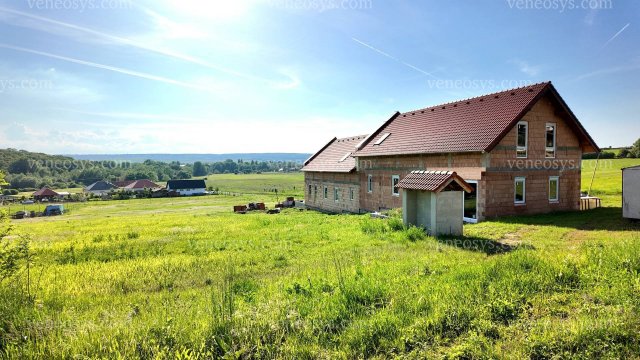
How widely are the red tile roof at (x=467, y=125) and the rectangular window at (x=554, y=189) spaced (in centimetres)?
322

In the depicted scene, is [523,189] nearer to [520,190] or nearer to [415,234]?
[520,190]

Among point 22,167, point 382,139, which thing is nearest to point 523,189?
point 382,139

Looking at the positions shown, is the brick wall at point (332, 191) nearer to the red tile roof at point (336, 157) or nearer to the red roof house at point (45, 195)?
the red tile roof at point (336, 157)

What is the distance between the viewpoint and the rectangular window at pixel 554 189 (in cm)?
2042

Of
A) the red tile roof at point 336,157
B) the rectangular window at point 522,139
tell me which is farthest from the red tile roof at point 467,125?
the red tile roof at point 336,157

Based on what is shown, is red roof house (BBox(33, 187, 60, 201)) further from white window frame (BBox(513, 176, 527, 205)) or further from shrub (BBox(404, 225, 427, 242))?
white window frame (BBox(513, 176, 527, 205))

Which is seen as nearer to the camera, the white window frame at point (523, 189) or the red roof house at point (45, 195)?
the white window frame at point (523, 189)

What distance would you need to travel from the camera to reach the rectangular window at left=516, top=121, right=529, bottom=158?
1908 centimetres

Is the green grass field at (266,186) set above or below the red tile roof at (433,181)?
below

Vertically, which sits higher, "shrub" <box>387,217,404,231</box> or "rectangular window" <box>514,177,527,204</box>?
"rectangular window" <box>514,177,527,204</box>

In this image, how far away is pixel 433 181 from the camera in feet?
43.3

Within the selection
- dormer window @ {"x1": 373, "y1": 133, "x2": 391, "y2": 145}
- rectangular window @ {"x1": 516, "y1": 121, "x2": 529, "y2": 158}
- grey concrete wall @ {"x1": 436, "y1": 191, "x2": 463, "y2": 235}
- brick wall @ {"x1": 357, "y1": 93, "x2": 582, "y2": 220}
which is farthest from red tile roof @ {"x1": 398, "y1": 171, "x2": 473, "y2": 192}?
dormer window @ {"x1": 373, "y1": 133, "x2": 391, "y2": 145}

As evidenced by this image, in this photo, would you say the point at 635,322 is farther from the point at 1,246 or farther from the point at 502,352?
the point at 1,246

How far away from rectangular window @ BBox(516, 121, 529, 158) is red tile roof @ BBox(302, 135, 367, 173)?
12.9 meters
